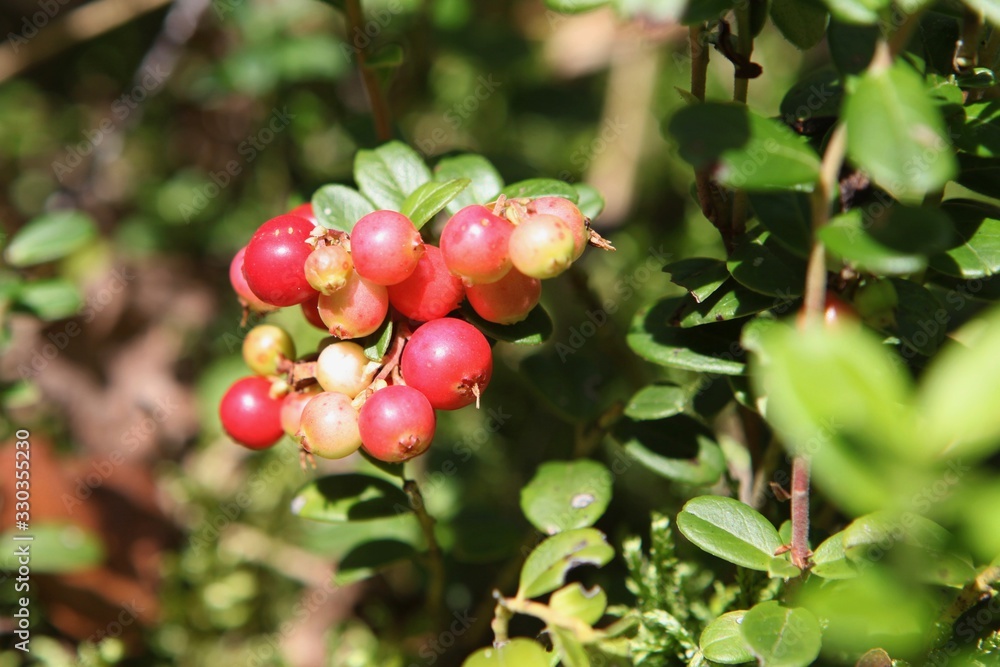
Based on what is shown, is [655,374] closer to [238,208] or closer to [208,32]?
[238,208]

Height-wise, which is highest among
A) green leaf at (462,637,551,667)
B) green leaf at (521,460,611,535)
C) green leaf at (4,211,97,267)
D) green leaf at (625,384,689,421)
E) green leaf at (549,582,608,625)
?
green leaf at (625,384,689,421)

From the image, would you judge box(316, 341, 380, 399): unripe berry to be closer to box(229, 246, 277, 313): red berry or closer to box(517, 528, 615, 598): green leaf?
box(229, 246, 277, 313): red berry

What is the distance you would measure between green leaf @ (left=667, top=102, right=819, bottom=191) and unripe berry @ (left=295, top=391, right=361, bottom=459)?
0.55 m

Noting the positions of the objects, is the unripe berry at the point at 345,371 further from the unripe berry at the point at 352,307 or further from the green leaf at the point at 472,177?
the green leaf at the point at 472,177

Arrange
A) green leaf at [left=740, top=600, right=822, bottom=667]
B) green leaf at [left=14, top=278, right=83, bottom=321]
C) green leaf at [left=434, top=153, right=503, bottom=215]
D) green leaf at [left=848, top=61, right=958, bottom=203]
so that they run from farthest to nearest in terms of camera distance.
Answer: green leaf at [left=14, top=278, right=83, bottom=321] < green leaf at [left=434, top=153, right=503, bottom=215] < green leaf at [left=740, top=600, right=822, bottom=667] < green leaf at [left=848, top=61, right=958, bottom=203]

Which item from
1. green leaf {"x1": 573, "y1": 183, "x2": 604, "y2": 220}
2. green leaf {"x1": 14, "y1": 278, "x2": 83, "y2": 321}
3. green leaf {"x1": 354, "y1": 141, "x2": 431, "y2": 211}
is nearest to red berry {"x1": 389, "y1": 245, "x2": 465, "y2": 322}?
green leaf {"x1": 354, "y1": 141, "x2": 431, "y2": 211}

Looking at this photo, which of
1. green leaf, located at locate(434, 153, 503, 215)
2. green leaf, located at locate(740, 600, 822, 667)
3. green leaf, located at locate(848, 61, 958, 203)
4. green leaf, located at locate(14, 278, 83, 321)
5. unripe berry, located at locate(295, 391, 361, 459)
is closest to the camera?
green leaf, located at locate(848, 61, 958, 203)

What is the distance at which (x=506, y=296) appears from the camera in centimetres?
110

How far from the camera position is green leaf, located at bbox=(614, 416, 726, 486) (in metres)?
1.36

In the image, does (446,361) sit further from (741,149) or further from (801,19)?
(801,19)

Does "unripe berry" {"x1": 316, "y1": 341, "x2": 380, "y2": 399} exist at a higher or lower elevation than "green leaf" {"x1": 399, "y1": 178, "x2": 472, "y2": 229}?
lower

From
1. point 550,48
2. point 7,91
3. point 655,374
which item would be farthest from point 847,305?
point 7,91

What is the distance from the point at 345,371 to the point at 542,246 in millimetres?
343

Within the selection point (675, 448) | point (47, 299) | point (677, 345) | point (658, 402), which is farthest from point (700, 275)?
point (47, 299)
